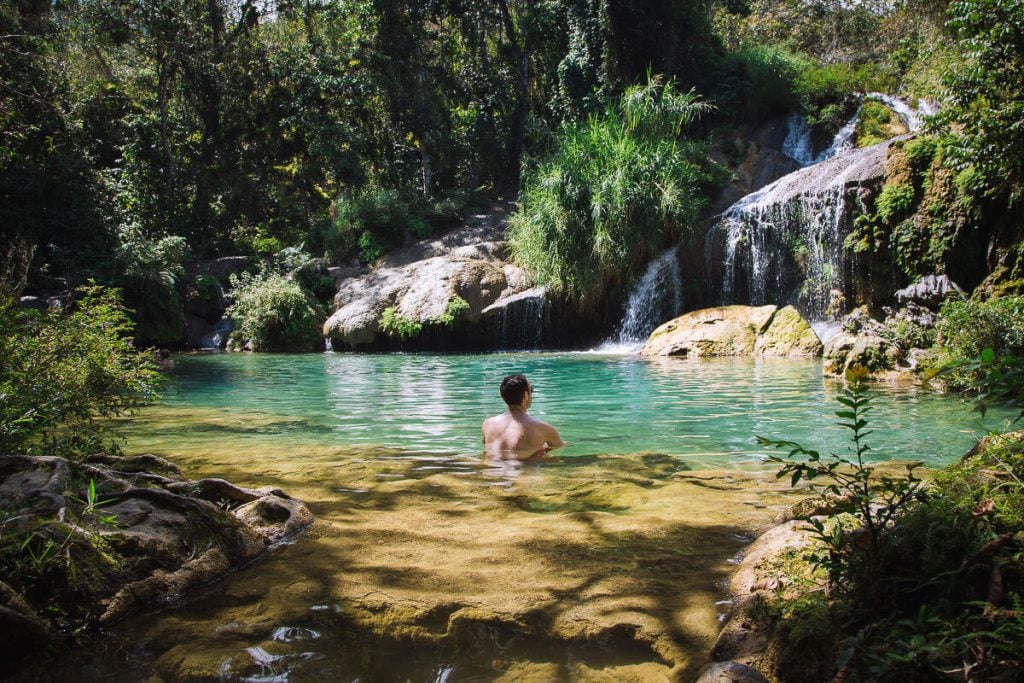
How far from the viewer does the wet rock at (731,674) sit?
2109 millimetres

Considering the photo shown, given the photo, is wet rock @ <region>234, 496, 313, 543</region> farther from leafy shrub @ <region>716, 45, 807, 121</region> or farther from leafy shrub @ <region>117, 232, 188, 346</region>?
leafy shrub @ <region>716, 45, 807, 121</region>

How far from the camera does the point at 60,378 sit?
4.99 m

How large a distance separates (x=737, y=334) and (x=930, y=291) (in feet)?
12.6

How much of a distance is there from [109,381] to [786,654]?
17.9ft

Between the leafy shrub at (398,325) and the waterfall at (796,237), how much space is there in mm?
7793

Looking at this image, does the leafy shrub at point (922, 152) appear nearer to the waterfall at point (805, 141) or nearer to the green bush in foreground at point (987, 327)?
the green bush in foreground at point (987, 327)

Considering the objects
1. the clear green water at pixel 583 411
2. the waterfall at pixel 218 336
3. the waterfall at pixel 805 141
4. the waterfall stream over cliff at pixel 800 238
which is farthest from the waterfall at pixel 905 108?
the waterfall at pixel 218 336

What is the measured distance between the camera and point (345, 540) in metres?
A: 3.69

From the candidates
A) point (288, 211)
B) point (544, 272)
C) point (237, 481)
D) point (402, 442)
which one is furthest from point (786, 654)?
point (288, 211)

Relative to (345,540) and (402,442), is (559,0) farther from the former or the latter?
(345,540)

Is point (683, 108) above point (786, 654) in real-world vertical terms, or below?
above

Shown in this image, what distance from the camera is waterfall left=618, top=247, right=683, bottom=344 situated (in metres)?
18.1

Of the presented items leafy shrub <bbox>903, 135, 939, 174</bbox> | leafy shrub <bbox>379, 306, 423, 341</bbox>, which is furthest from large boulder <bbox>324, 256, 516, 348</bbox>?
leafy shrub <bbox>903, 135, 939, 174</bbox>

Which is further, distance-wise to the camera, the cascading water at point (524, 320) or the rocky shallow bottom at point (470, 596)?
the cascading water at point (524, 320)
